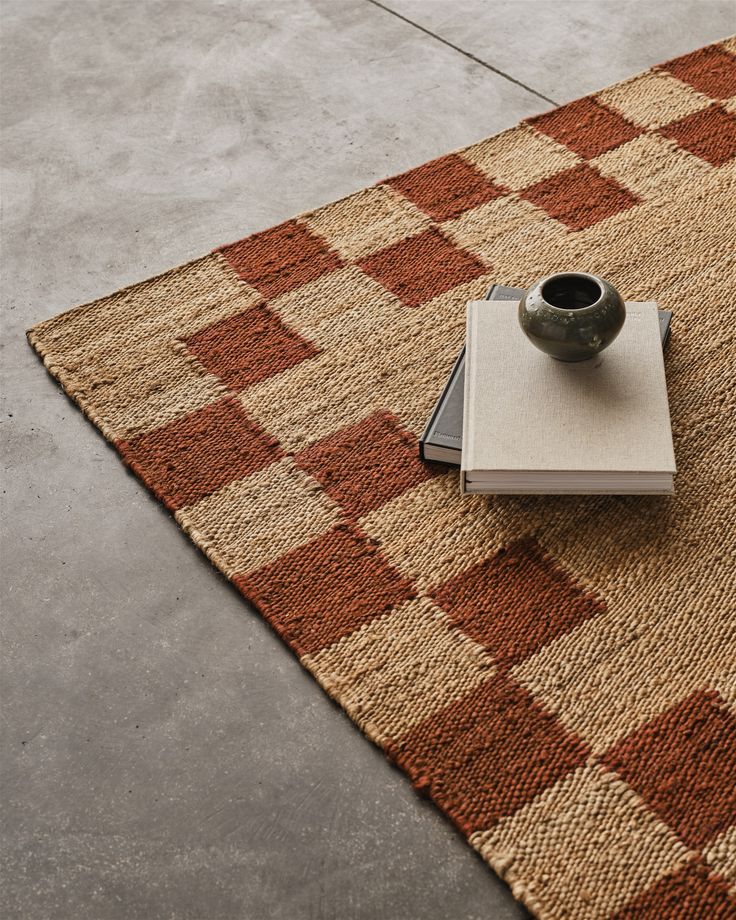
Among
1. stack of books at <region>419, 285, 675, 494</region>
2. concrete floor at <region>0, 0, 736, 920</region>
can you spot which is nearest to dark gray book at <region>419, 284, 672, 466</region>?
stack of books at <region>419, 285, 675, 494</region>

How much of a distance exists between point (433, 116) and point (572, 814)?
109 cm

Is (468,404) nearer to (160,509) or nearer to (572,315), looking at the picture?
(572,315)

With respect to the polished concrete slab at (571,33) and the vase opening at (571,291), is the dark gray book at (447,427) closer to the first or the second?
the vase opening at (571,291)

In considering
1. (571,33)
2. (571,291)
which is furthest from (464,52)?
(571,291)

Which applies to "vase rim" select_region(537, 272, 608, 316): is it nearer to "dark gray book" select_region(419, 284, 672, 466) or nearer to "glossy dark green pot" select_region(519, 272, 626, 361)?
"glossy dark green pot" select_region(519, 272, 626, 361)

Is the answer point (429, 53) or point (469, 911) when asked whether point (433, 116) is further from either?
point (469, 911)

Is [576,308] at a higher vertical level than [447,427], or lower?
higher

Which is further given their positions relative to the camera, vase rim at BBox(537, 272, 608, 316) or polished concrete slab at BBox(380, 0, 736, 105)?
polished concrete slab at BBox(380, 0, 736, 105)

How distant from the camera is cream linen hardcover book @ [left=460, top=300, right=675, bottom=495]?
95cm

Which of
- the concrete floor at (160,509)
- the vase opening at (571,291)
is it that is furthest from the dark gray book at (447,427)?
the concrete floor at (160,509)

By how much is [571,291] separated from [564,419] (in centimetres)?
12

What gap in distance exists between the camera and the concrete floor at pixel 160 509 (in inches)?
31.0

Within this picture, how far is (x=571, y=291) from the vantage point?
1.00m

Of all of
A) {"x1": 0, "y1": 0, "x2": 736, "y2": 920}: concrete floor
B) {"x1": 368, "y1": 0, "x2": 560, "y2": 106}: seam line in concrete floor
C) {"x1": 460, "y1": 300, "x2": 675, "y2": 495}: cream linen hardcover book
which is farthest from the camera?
{"x1": 368, "y1": 0, "x2": 560, "y2": 106}: seam line in concrete floor
